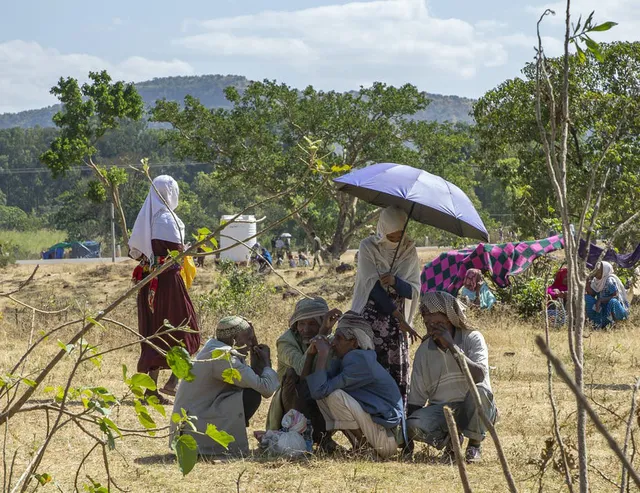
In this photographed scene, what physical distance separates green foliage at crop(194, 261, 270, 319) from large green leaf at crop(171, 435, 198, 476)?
8.69 m

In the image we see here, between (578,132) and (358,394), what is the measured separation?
9.08 meters

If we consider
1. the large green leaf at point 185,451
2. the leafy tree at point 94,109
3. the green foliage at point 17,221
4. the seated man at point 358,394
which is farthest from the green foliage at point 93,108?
the green foliage at point 17,221

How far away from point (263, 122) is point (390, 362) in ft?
61.1

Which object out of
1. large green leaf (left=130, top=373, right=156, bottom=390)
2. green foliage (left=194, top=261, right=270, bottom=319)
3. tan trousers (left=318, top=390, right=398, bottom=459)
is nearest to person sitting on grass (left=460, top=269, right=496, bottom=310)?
green foliage (left=194, top=261, right=270, bottom=319)

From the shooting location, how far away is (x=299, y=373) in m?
5.48

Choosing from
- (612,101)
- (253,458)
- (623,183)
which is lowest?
(253,458)

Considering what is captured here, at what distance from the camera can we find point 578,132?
13461 millimetres

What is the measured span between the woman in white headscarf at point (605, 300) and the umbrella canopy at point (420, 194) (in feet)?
16.3

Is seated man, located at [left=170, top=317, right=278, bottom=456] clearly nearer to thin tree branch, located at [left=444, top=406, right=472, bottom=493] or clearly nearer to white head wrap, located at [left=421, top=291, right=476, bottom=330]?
white head wrap, located at [left=421, top=291, right=476, bottom=330]

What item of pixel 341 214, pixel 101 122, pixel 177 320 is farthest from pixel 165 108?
A: pixel 177 320

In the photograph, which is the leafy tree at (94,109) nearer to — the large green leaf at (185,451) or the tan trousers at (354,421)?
the tan trousers at (354,421)

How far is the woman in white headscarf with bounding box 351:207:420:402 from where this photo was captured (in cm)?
588

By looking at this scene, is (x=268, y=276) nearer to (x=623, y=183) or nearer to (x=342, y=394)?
(x=623, y=183)

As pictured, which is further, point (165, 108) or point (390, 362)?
point (165, 108)
